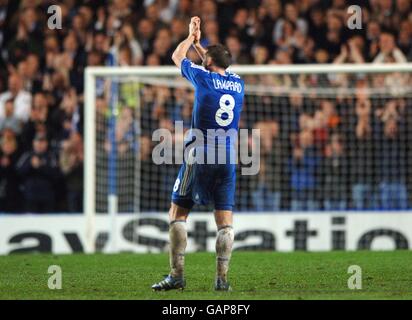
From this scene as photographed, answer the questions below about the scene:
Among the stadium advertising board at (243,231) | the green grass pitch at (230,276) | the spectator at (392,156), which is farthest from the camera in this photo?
the spectator at (392,156)

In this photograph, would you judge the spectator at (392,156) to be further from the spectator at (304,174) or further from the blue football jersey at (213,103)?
the blue football jersey at (213,103)

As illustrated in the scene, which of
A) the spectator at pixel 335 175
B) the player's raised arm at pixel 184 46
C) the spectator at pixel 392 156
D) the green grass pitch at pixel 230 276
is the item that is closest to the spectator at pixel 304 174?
the spectator at pixel 335 175

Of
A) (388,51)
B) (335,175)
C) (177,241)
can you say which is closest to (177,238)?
(177,241)

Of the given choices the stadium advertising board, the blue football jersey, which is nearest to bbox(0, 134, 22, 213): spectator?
the stadium advertising board

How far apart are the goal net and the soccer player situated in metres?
7.01

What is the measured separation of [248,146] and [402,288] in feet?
25.0

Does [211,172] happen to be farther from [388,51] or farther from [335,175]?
[388,51]

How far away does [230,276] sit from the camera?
11133 mm

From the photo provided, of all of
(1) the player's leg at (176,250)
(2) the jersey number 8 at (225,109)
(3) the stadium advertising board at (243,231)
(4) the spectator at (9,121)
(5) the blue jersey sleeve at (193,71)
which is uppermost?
(5) the blue jersey sleeve at (193,71)

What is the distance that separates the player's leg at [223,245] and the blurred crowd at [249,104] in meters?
7.48

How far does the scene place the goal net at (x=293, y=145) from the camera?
55.6 ft

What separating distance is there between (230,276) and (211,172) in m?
2.05
